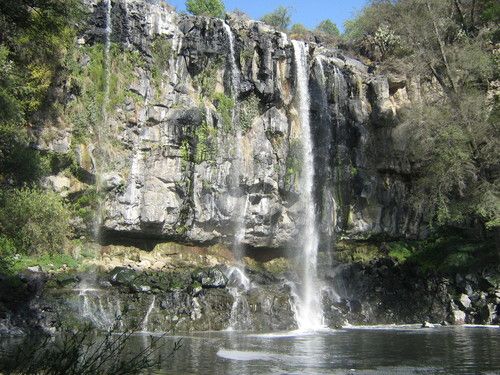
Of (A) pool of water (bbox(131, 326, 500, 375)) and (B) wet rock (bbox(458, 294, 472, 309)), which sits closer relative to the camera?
(A) pool of water (bbox(131, 326, 500, 375))

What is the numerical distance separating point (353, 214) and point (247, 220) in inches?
192

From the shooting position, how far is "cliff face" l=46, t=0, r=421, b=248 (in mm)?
19484

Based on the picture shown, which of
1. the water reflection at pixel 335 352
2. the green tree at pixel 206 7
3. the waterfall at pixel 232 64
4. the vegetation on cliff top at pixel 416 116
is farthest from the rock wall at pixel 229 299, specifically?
A: the green tree at pixel 206 7

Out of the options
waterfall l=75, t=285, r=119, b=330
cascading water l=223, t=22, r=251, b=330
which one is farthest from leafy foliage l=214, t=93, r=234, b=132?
waterfall l=75, t=285, r=119, b=330

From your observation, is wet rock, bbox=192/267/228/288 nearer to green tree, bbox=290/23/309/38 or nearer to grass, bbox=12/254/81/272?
grass, bbox=12/254/81/272

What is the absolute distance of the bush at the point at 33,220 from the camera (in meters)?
14.8

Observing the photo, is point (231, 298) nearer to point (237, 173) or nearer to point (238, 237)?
point (238, 237)

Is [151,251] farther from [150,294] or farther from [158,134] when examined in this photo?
[158,134]

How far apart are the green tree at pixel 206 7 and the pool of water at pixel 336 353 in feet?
116

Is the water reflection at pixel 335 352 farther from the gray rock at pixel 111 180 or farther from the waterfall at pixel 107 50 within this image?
the waterfall at pixel 107 50

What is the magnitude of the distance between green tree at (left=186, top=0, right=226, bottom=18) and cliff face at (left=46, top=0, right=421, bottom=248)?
2362 centimetres

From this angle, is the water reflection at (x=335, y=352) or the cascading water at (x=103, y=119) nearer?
the water reflection at (x=335, y=352)

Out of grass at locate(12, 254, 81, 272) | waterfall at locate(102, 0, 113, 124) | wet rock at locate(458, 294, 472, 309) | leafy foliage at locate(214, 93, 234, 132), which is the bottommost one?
wet rock at locate(458, 294, 472, 309)

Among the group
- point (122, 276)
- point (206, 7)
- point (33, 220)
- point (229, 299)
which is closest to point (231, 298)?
point (229, 299)
